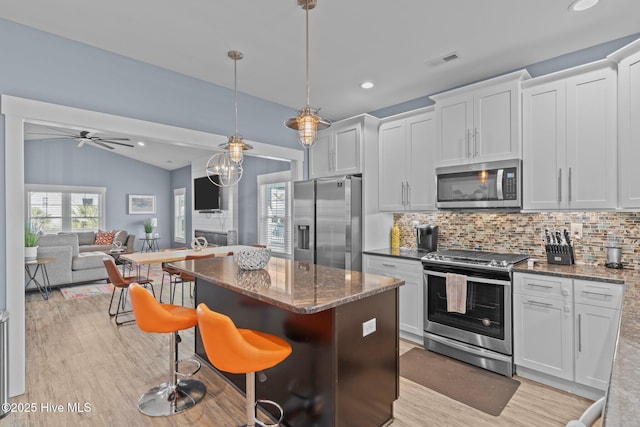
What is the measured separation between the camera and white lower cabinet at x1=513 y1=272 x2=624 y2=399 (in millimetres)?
2365

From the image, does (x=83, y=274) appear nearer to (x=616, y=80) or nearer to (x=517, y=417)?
(x=517, y=417)

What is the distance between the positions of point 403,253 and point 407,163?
107 centimetres

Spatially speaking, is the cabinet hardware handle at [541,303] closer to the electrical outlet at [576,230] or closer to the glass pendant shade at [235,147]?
the electrical outlet at [576,230]

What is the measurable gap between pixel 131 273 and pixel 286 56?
21.3ft

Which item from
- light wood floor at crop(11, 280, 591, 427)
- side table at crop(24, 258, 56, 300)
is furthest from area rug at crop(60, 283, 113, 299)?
light wood floor at crop(11, 280, 591, 427)

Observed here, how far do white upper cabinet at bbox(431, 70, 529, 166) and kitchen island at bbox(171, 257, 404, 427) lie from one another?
1869mm

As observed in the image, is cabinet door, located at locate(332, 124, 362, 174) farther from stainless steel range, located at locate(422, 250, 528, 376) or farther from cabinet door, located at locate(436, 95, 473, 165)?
stainless steel range, located at locate(422, 250, 528, 376)

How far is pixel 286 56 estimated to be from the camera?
3.10 metres

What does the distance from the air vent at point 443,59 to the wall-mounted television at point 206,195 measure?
5.78 m

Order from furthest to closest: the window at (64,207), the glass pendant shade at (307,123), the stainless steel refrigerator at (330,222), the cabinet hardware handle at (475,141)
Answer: the window at (64,207)
the stainless steel refrigerator at (330,222)
the cabinet hardware handle at (475,141)
the glass pendant shade at (307,123)

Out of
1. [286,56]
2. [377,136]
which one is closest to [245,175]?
[377,136]

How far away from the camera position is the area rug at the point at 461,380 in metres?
2.48

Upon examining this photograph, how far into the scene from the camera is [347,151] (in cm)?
426

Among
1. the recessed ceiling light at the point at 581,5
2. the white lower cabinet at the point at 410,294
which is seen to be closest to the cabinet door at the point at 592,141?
the recessed ceiling light at the point at 581,5
